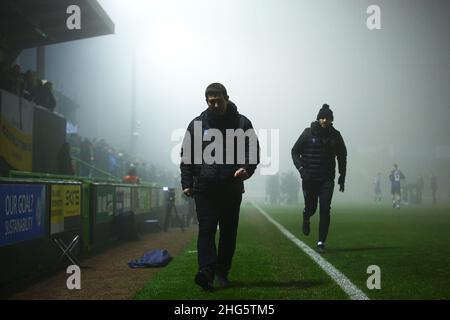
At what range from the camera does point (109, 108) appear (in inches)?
2212

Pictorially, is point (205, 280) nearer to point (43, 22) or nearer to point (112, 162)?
point (43, 22)

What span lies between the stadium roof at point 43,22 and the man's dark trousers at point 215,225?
524 inches

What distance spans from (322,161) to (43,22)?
13.9m

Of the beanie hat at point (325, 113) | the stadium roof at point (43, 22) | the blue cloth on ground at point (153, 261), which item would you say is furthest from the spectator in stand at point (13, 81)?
the beanie hat at point (325, 113)

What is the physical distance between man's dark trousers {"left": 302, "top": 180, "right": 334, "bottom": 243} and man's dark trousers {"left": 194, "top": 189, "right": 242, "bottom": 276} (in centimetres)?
321

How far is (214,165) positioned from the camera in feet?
18.9

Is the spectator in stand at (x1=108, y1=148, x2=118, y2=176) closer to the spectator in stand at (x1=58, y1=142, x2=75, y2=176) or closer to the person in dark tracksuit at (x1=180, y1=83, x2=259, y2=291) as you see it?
the spectator in stand at (x1=58, y1=142, x2=75, y2=176)

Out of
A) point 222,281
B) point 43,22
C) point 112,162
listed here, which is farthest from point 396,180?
point 222,281

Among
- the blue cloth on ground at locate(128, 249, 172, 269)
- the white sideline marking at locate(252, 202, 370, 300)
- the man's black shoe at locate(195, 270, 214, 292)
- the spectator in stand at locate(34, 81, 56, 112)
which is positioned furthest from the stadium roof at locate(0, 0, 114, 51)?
the man's black shoe at locate(195, 270, 214, 292)

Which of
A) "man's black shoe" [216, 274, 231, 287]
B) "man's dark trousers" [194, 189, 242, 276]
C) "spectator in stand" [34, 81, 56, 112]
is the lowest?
"man's black shoe" [216, 274, 231, 287]

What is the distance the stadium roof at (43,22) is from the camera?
58.2ft

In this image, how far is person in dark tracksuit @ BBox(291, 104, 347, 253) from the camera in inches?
353

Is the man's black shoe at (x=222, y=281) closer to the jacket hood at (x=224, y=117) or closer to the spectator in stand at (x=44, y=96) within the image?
the jacket hood at (x=224, y=117)
